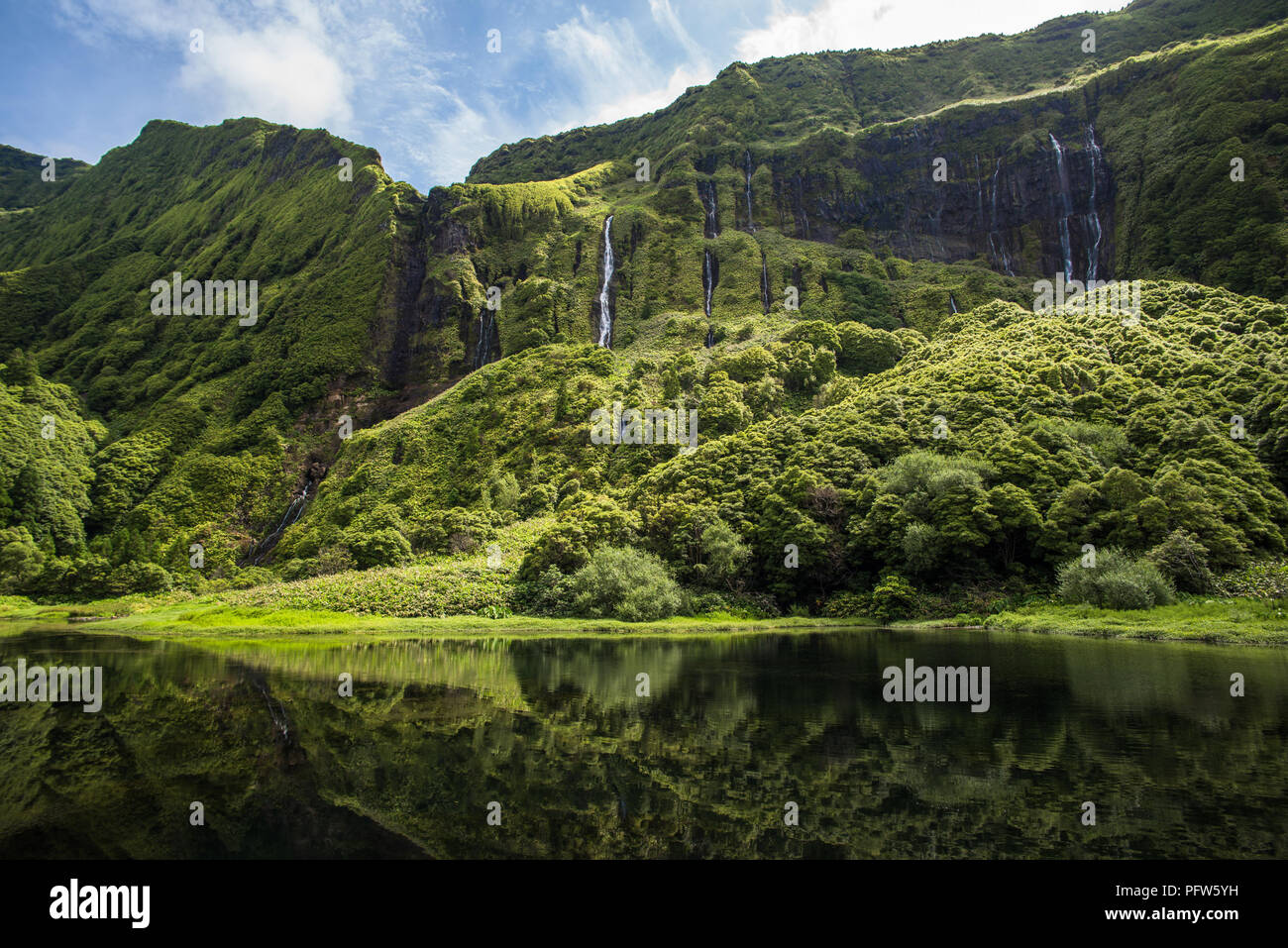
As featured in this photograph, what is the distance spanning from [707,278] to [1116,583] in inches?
3975

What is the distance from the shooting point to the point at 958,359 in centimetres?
8431

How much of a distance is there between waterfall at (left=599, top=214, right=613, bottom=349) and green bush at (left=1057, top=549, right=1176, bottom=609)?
87.6 metres

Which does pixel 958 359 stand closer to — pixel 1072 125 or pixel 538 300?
pixel 538 300

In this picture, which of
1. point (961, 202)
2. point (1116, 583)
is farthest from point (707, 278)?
point (1116, 583)

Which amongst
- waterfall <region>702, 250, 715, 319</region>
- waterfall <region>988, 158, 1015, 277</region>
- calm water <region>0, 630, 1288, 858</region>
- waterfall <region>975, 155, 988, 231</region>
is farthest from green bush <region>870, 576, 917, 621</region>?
waterfall <region>975, 155, 988, 231</region>

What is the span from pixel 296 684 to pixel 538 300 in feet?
356

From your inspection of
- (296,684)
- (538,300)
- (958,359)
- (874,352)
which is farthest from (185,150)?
(296,684)

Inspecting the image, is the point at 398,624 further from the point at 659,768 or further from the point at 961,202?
the point at 961,202

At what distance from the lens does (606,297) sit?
429 feet

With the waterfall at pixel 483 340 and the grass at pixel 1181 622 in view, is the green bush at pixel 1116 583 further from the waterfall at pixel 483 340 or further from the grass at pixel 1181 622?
the waterfall at pixel 483 340

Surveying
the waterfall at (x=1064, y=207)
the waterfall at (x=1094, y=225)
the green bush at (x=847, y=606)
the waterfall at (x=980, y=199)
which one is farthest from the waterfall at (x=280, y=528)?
the waterfall at (x=1094, y=225)

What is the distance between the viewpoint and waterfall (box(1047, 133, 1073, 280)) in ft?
413

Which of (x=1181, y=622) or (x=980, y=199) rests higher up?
(x=980, y=199)

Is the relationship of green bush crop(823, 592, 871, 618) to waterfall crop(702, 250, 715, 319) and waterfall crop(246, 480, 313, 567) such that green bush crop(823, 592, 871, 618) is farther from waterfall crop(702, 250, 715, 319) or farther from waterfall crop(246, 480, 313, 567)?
waterfall crop(702, 250, 715, 319)
